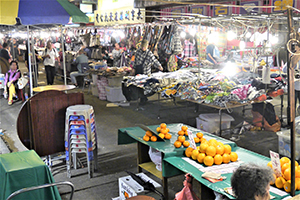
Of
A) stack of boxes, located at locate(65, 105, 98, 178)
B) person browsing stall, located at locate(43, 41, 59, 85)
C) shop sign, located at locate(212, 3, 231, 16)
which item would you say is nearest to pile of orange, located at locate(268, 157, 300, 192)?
stack of boxes, located at locate(65, 105, 98, 178)

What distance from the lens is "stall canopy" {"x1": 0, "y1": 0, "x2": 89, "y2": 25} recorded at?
4.40 metres

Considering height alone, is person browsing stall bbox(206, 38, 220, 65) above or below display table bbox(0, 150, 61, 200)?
above

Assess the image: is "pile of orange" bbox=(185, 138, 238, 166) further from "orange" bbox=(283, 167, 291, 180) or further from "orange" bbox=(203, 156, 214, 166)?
"orange" bbox=(283, 167, 291, 180)

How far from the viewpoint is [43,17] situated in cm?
473

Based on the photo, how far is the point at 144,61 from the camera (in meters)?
9.09

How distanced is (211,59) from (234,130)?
14.2 ft

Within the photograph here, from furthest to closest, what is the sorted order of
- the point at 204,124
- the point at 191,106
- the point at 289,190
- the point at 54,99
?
the point at 191,106 → the point at 204,124 → the point at 54,99 → the point at 289,190

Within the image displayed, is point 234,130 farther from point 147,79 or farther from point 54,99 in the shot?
point 54,99

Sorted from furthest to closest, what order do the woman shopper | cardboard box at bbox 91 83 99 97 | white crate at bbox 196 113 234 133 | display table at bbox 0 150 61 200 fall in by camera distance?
cardboard box at bbox 91 83 99 97 < the woman shopper < white crate at bbox 196 113 234 133 < display table at bbox 0 150 61 200

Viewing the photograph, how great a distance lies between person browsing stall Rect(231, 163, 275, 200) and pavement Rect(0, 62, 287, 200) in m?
2.08

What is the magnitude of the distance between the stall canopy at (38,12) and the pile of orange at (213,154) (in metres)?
3.05

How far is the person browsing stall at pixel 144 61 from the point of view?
905 cm

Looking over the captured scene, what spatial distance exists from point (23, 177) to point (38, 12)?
2718 millimetres

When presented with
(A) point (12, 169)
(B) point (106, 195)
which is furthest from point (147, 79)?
(A) point (12, 169)
